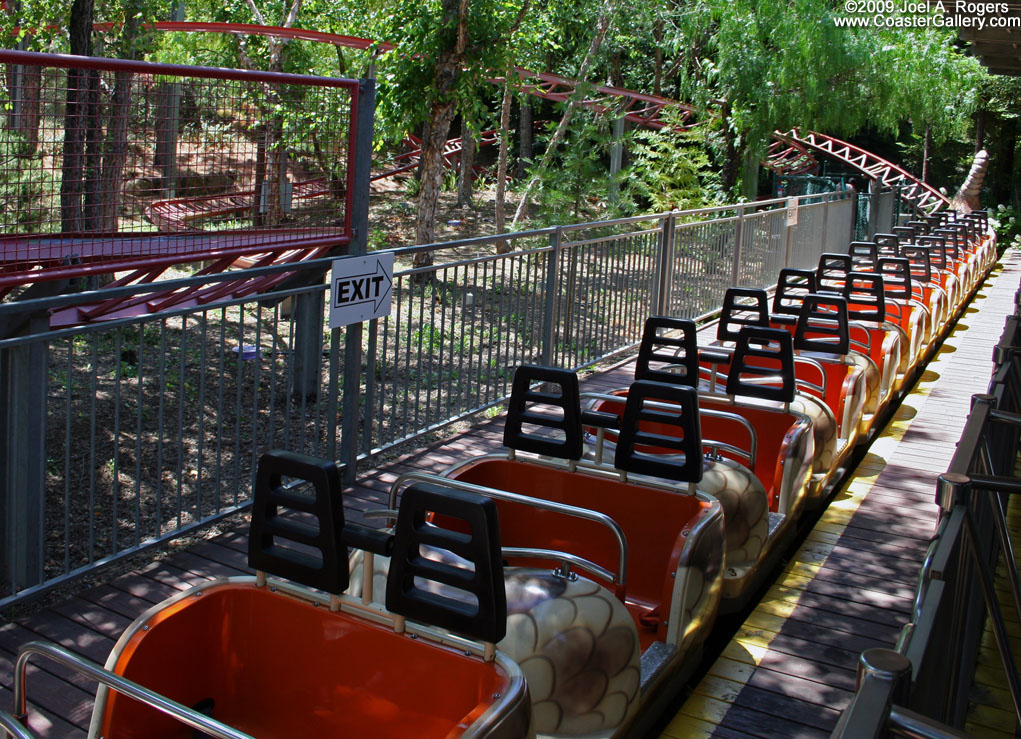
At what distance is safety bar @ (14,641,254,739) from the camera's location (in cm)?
210

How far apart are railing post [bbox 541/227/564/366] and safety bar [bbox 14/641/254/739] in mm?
5472

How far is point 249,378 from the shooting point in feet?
29.4

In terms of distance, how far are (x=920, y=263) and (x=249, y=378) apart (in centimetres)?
777

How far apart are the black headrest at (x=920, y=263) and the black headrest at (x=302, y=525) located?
30.9 ft

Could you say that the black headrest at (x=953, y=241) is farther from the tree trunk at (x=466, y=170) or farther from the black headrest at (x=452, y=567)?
the black headrest at (x=452, y=567)

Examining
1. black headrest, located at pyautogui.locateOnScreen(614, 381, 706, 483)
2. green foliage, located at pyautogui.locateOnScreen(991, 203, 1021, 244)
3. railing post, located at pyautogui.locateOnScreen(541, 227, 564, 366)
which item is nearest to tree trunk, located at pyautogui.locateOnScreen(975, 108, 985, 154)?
green foliage, located at pyautogui.locateOnScreen(991, 203, 1021, 244)

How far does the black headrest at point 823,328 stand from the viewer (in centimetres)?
671

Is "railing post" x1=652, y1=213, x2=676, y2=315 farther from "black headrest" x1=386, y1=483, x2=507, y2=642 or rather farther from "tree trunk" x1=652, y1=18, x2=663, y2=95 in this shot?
"tree trunk" x1=652, y1=18, x2=663, y2=95

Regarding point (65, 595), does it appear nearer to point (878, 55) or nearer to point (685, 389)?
point (685, 389)

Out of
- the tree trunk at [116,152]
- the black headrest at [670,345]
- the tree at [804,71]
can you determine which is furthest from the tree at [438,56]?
the black headrest at [670,345]

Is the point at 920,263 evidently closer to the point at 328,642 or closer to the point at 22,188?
the point at 22,188

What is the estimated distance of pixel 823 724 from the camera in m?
3.74

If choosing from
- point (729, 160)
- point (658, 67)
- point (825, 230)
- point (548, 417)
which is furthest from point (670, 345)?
point (658, 67)

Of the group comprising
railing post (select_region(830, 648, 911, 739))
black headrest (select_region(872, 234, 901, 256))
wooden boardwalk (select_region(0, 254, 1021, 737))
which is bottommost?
wooden boardwalk (select_region(0, 254, 1021, 737))
